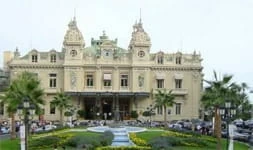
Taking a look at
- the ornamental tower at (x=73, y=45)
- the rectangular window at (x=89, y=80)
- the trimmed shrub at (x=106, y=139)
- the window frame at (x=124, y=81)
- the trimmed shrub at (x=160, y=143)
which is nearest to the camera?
the trimmed shrub at (x=160, y=143)

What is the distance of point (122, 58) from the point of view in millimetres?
105062

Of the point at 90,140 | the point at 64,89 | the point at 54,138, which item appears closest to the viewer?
the point at 90,140

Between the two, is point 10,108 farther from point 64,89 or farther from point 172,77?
point 172,77

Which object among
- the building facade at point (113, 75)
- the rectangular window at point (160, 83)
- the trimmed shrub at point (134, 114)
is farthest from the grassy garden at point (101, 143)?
the rectangular window at point (160, 83)

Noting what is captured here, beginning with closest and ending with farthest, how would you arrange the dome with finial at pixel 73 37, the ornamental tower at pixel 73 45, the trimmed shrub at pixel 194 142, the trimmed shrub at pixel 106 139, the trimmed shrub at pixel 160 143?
the trimmed shrub at pixel 160 143
the trimmed shrub at pixel 106 139
the trimmed shrub at pixel 194 142
the ornamental tower at pixel 73 45
the dome with finial at pixel 73 37

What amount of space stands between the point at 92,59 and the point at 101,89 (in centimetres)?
574

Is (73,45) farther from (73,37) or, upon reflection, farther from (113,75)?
(113,75)

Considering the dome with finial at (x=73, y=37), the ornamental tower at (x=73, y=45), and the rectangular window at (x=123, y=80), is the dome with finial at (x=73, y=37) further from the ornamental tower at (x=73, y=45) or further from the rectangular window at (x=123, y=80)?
the rectangular window at (x=123, y=80)

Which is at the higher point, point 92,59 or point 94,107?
point 92,59

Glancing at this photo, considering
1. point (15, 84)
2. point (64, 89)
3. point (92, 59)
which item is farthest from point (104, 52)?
point (15, 84)

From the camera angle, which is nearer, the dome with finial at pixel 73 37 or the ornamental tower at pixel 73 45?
the ornamental tower at pixel 73 45

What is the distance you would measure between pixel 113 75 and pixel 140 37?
8.68m

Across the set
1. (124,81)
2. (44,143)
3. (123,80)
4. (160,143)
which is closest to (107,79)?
(123,80)

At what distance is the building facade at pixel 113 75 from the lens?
103 metres
